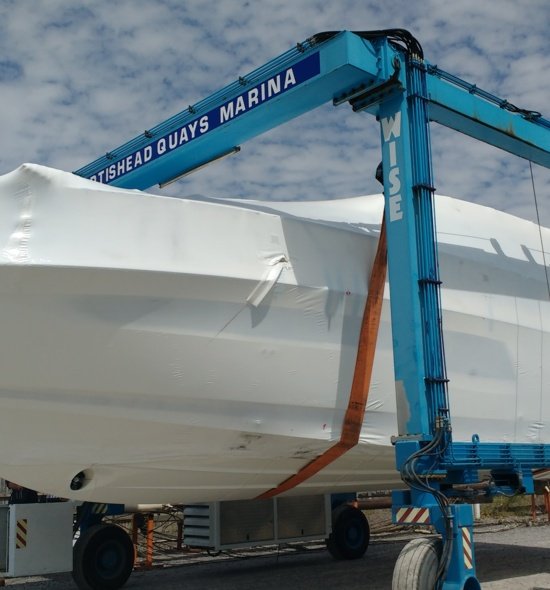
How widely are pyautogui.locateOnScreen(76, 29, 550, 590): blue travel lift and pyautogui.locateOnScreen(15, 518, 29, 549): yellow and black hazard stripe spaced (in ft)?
13.0

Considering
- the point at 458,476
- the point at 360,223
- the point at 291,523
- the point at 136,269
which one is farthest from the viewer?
the point at 291,523

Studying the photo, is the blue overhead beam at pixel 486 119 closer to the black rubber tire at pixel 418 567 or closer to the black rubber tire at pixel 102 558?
the black rubber tire at pixel 418 567

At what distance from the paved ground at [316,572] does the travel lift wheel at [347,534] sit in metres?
0.17

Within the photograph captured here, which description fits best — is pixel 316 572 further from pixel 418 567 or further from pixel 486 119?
pixel 486 119

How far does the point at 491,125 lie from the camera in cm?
761

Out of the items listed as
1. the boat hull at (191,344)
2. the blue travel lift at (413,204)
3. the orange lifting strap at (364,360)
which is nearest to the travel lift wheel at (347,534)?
the boat hull at (191,344)

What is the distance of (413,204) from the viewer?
6.43 meters

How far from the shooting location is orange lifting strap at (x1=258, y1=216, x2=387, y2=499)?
6.81 metres

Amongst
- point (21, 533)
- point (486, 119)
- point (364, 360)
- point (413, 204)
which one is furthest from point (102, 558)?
point (486, 119)

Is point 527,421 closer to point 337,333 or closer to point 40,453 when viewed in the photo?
point 337,333

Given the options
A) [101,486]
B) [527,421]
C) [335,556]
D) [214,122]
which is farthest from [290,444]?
[335,556]

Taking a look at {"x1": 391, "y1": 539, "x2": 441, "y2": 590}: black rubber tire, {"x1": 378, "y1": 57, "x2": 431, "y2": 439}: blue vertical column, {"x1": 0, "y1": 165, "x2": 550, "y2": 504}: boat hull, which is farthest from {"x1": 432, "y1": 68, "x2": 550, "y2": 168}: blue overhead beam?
{"x1": 391, "y1": 539, "x2": 441, "y2": 590}: black rubber tire

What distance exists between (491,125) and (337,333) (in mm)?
2757

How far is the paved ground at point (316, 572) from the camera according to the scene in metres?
8.42
